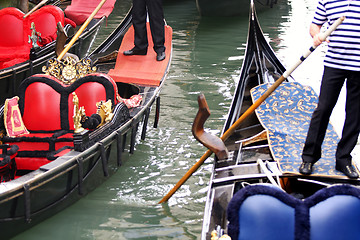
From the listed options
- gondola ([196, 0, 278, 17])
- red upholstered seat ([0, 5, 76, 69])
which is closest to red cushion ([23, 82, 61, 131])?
red upholstered seat ([0, 5, 76, 69])

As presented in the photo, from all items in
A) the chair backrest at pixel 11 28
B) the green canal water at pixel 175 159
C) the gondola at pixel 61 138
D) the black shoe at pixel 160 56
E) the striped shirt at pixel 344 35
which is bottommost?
the green canal water at pixel 175 159

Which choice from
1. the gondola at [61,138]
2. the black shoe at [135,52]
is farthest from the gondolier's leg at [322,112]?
the black shoe at [135,52]

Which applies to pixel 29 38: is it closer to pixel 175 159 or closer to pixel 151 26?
pixel 151 26

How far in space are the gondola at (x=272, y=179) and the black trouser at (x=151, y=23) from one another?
67cm

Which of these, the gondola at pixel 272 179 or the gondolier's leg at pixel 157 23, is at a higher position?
the gondolier's leg at pixel 157 23

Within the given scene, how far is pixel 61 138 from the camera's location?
2.54 metres

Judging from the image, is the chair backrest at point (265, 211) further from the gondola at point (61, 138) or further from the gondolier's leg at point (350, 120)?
the gondola at point (61, 138)

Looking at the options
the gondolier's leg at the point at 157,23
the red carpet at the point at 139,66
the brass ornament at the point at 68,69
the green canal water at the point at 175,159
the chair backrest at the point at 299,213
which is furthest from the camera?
the gondolier's leg at the point at 157,23

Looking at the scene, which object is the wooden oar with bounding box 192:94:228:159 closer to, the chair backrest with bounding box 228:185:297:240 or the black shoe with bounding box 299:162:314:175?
the black shoe with bounding box 299:162:314:175

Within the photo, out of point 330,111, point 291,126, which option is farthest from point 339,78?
point 291,126

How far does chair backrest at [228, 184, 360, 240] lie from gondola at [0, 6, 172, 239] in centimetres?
94

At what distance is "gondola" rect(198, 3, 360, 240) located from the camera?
1.44 m

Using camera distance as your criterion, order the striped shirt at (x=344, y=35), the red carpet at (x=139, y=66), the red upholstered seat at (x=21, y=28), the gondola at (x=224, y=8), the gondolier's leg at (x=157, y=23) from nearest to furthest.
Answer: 1. the striped shirt at (x=344, y=35)
2. the red carpet at (x=139, y=66)
3. the gondolier's leg at (x=157, y=23)
4. the red upholstered seat at (x=21, y=28)
5. the gondola at (x=224, y=8)

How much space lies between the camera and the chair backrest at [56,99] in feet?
8.67
